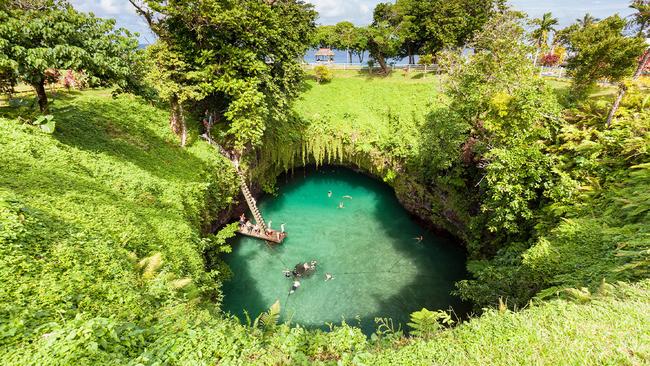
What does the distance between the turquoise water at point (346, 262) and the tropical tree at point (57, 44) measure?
11.9 meters

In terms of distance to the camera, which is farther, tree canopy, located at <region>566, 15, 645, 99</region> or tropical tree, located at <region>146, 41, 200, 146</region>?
tree canopy, located at <region>566, 15, 645, 99</region>

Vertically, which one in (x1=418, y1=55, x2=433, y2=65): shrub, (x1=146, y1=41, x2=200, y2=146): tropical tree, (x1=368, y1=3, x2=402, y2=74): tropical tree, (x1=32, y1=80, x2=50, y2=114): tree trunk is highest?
(x1=368, y1=3, x2=402, y2=74): tropical tree

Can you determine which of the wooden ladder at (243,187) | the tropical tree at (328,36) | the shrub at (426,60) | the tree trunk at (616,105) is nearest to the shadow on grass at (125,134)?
the wooden ladder at (243,187)

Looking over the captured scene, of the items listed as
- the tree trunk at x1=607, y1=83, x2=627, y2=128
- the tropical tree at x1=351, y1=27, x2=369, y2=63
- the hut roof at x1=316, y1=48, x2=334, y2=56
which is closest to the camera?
the tree trunk at x1=607, y1=83, x2=627, y2=128

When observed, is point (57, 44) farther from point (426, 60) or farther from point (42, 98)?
point (426, 60)

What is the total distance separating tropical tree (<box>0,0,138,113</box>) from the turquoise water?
11.9 m

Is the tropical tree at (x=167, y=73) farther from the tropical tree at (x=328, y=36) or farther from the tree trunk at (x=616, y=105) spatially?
the tropical tree at (x=328, y=36)

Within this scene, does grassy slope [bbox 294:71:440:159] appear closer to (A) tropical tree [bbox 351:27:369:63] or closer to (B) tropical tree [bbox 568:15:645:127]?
(A) tropical tree [bbox 351:27:369:63]

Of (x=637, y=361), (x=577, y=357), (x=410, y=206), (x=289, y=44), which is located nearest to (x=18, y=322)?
(x=577, y=357)

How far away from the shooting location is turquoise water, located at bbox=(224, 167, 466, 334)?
52.8 ft

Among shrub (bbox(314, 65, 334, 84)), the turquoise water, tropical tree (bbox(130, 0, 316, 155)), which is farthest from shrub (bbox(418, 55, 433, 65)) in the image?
tropical tree (bbox(130, 0, 316, 155))

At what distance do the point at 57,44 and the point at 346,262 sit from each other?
654 inches

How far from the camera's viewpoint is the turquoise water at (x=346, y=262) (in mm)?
16094

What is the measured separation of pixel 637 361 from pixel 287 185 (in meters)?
24.2
